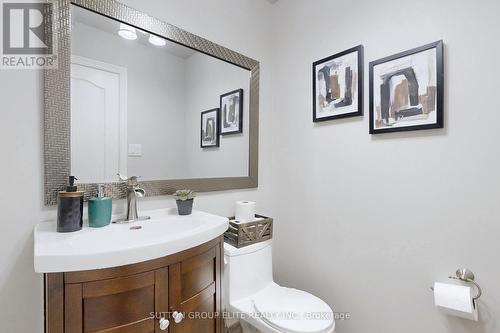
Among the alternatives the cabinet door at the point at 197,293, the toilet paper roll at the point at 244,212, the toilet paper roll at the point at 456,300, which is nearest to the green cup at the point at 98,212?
the cabinet door at the point at 197,293

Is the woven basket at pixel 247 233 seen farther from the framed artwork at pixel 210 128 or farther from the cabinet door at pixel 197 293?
the framed artwork at pixel 210 128

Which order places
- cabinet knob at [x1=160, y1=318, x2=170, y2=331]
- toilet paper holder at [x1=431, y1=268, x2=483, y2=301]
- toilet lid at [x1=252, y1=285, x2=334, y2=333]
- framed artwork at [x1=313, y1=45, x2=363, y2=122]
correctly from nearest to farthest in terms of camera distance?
cabinet knob at [x1=160, y1=318, x2=170, y2=331], toilet paper holder at [x1=431, y1=268, x2=483, y2=301], toilet lid at [x1=252, y1=285, x2=334, y2=333], framed artwork at [x1=313, y1=45, x2=363, y2=122]

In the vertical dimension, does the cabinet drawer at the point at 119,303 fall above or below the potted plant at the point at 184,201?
below

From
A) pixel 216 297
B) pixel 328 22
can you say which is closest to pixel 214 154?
pixel 216 297

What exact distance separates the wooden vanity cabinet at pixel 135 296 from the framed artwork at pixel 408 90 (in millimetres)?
1140

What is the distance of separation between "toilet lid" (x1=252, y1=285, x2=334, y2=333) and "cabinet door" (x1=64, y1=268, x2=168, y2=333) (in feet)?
2.11

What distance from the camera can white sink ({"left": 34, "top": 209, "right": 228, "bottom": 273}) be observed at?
689 millimetres

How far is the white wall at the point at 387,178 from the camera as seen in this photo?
1088 mm

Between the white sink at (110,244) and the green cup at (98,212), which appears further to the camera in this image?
the green cup at (98,212)

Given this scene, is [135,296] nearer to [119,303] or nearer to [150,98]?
[119,303]

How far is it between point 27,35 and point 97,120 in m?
0.40

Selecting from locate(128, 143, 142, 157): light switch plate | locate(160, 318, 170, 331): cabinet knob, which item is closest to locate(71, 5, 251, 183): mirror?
locate(128, 143, 142, 157): light switch plate

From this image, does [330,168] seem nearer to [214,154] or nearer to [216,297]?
[214,154]

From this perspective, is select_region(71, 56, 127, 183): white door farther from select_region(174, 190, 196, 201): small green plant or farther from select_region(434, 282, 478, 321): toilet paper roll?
select_region(434, 282, 478, 321): toilet paper roll
